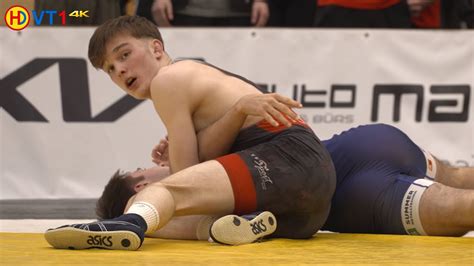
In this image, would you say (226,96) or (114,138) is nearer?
(226,96)

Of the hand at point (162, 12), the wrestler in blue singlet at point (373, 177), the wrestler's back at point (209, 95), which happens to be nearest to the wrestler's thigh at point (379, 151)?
the wrestler in blue singlet at point (373, 177)

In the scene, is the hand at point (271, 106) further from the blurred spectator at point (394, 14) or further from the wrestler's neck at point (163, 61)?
the blurred spectator at point (394, 14)

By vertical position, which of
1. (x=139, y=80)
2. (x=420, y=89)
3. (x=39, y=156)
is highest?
(x=139, y=80)

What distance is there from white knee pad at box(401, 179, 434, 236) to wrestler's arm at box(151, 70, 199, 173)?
2.84ft

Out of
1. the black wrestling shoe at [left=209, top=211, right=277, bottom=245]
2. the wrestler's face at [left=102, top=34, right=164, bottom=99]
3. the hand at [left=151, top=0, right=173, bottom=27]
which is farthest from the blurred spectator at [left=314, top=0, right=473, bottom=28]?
the black wrestling shoe at [left=209, top=211, right=277, bottom=245]

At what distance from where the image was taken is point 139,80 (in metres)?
4.14

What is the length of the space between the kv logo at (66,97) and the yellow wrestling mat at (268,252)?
2559 mm

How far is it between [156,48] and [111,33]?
0.21 meters

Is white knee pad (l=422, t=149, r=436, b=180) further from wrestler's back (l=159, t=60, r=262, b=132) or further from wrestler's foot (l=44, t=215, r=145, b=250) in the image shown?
wrestler's foot (l=44, t=215, r=145, b=250)

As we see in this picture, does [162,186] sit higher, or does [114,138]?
[162,186]

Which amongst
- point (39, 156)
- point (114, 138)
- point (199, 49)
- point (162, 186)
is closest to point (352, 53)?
point (199, 49)

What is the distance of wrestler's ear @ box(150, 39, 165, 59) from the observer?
4.20 metres

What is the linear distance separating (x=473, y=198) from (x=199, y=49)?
9.94 ft

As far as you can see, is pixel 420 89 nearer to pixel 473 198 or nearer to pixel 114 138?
pixel 114 138
